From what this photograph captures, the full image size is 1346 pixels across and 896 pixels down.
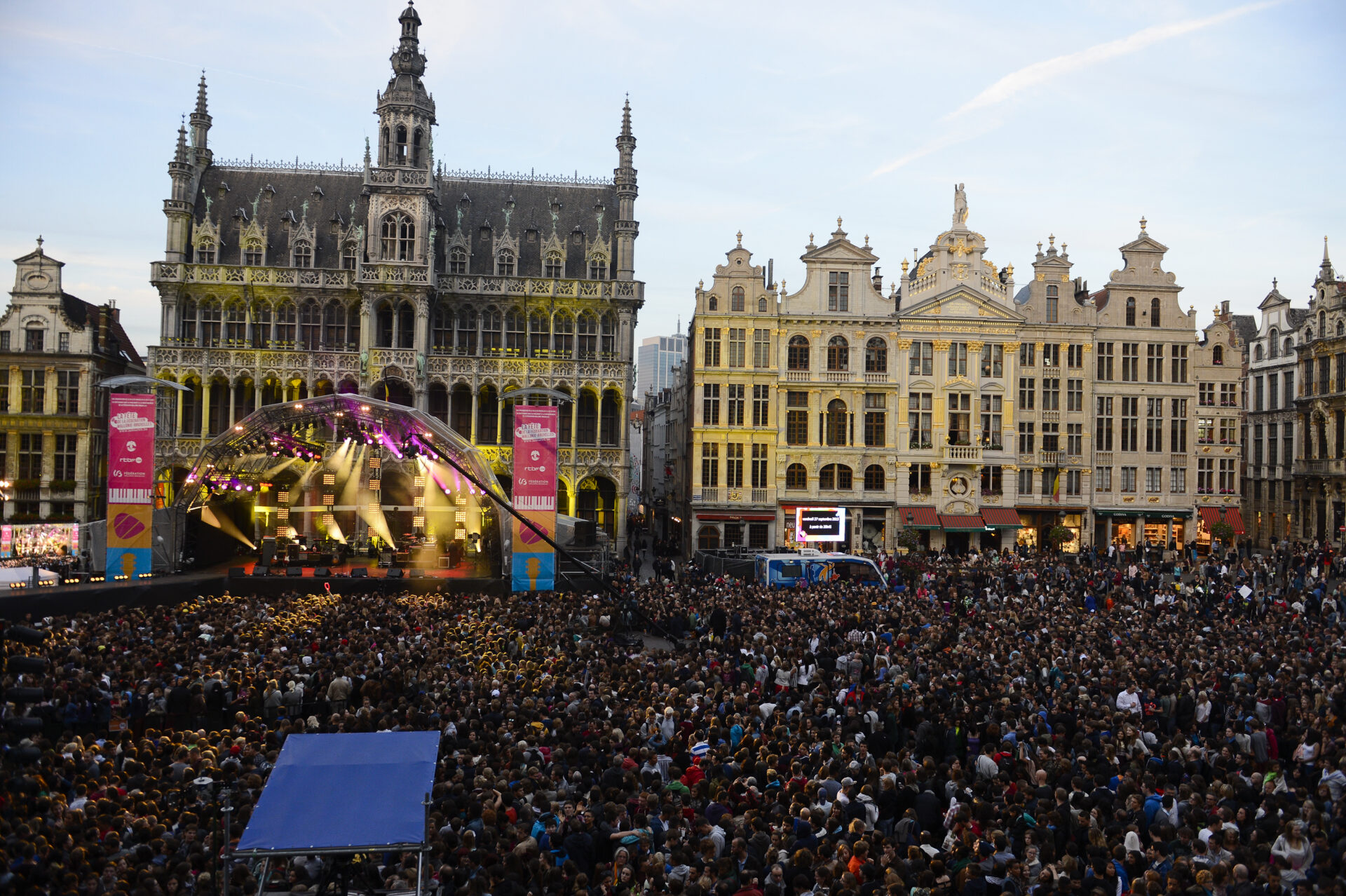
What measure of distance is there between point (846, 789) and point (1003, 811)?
1926 millimetres

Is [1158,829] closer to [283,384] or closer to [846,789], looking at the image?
[846,789]

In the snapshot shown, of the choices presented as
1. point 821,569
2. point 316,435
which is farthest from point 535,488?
point 316,435

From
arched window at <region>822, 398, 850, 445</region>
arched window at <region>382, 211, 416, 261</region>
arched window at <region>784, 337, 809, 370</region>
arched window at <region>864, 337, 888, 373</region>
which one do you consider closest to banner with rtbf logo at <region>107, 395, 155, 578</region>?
arched window at <region>382, 211, 416, 261</region>

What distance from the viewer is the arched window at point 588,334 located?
50.6 m

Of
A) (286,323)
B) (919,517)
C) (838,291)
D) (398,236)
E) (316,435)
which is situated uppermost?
(398,236)

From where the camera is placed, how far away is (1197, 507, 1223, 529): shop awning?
168 feet

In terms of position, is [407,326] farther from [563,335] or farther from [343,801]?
[343,801]

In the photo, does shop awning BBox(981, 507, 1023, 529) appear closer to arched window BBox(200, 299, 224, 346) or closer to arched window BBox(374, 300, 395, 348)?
arched window BBox(374, 300, 395, 348)

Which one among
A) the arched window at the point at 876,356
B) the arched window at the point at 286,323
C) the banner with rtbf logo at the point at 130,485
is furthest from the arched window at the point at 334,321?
the arched window at the point at 876,356

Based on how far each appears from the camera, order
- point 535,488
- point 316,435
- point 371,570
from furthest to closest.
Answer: point 316,435 → point 371,570 → point 535,488

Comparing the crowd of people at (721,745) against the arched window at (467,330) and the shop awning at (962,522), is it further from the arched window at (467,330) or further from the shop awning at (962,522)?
the arched window at (467,330)

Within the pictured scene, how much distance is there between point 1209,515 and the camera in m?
51.5

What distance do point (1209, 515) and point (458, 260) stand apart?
40.9 meters

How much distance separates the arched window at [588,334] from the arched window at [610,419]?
7.55 feet
